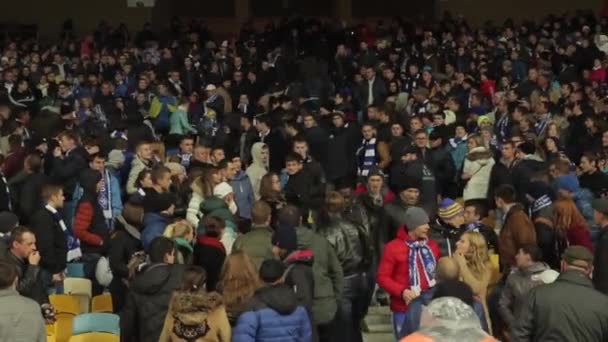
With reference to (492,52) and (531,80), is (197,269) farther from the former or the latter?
(492,52)

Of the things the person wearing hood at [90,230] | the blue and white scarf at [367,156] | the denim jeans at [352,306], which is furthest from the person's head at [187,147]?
the denim jeans at [352,306]

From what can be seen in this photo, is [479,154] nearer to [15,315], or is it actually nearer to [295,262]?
[295,262]

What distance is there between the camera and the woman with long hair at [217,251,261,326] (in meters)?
9.00

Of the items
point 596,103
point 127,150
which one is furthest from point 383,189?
point 596,103

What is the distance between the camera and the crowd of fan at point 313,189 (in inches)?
338

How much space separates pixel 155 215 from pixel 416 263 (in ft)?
7.47

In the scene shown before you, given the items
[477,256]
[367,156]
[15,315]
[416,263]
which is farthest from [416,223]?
[367,156]

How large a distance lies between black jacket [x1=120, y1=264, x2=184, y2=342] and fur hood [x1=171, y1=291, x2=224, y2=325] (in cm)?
65

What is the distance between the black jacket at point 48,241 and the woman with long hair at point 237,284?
279 centimetres

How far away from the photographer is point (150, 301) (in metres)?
9.02

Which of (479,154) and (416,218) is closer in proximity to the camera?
(416,218)

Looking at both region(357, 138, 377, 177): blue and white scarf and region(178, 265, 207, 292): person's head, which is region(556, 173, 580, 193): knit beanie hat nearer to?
region(357, 138, 377, 177): blue and white scarf

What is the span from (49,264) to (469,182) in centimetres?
581

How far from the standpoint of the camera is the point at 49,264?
1132 centimetres
